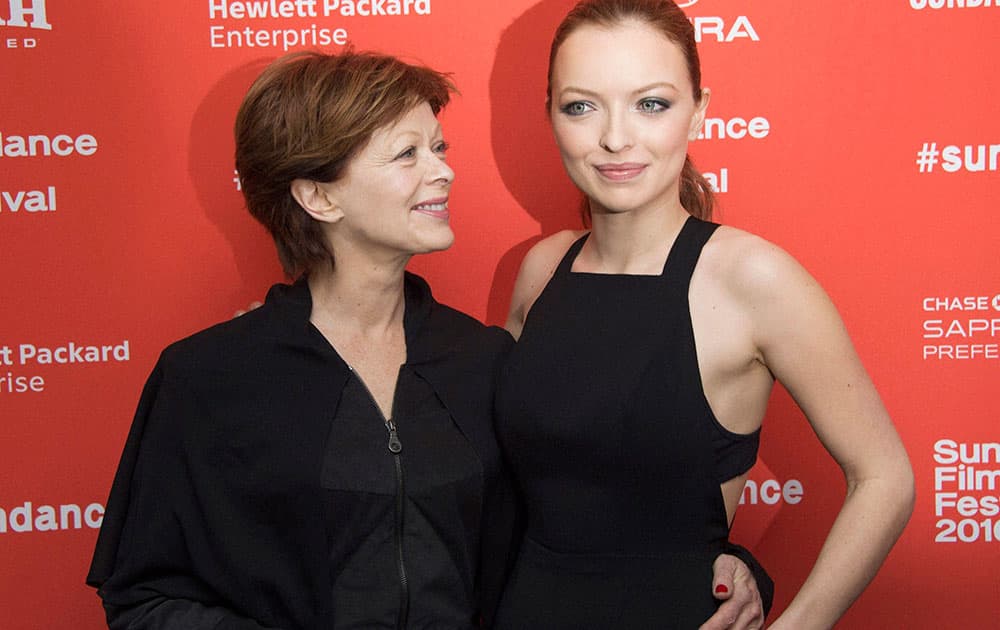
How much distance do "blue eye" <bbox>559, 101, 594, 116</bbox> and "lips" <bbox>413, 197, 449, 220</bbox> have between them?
0.82 feet

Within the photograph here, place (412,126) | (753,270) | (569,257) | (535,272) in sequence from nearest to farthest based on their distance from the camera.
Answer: (753,270) → (412,126) → (569,257) → (535,272)

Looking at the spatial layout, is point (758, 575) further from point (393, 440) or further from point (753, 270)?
point (393, 440)

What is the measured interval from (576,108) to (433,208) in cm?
28

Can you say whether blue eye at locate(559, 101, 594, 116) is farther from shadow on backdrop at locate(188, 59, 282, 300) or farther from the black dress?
shadow on backdrop at locate(188, 59, 282, 300)

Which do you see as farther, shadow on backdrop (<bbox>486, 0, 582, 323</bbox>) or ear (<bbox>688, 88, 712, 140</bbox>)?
shadow on backdrop (<bbox>486, 0, 582, 323</bbox>)

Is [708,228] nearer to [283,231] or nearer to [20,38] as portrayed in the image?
[283,231]

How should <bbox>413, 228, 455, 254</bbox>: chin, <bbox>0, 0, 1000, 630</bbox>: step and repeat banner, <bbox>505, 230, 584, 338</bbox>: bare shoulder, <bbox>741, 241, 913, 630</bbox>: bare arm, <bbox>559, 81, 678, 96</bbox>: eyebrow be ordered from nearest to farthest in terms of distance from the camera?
1. <bbox>741, 241, 913, 630</bbox>: bare arm
2. <bbox>559, 81, 678, 96</bbox>: eyebrow
3. <bbox>413, 228, 455, 254</bbox>: chin
4. <bbox>505, 230, 584, 338</bbox>: bare shoulder
5. <bbox>0, 0, 1000, 630</bbox>: step and repeat banner

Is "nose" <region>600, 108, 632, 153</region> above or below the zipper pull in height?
above

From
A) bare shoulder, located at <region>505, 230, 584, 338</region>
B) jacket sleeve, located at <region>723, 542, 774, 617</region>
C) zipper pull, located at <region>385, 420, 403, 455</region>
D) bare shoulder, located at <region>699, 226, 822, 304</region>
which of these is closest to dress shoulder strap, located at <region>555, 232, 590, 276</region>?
bare shoulder, located at <region>505, 230, 584, 338</region>

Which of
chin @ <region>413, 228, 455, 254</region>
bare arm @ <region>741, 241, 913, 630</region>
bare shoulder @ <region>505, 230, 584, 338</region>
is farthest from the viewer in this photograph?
bare shoulder @ <region>505, 230, 584, 338</region>

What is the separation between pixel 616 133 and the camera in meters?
1.67

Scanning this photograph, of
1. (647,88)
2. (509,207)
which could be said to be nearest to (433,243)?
(647,88)

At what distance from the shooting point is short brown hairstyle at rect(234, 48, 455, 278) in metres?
1.74

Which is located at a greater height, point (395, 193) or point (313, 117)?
point (313, 117)
